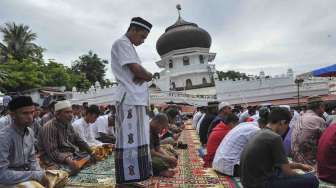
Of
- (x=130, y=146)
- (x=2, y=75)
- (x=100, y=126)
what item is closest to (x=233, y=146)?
(x=130, y=146)

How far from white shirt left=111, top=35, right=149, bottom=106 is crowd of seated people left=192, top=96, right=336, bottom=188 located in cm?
116

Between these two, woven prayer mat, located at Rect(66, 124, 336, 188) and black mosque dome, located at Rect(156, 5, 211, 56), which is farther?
black mosque dome, located at Rect(156, 5, 211, 56)

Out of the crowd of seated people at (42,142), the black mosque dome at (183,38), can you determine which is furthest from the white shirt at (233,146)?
the black mosque dome at (183,38)

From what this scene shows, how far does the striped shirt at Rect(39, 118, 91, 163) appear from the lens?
4637 mm

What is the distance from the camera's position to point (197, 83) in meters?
34.5

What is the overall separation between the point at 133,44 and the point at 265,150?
1.57 meters

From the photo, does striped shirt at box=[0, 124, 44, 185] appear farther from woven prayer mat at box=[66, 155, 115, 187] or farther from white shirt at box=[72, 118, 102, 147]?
white shirt at box=[72, 118, 102, 147]

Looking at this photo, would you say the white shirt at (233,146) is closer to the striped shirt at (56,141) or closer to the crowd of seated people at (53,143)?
the crowd of seated people at (53,143)

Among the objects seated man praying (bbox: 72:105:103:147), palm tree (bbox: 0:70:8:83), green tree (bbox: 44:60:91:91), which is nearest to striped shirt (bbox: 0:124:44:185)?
A: seated man praying (bbox: 72:105:103:147)

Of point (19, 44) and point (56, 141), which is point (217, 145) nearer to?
point (56, 141)

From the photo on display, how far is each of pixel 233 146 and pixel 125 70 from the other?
6.69 feet

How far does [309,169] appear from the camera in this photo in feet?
12.3

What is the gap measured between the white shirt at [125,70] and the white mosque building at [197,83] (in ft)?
68.3

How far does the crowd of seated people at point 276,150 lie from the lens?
3016 millimetres
